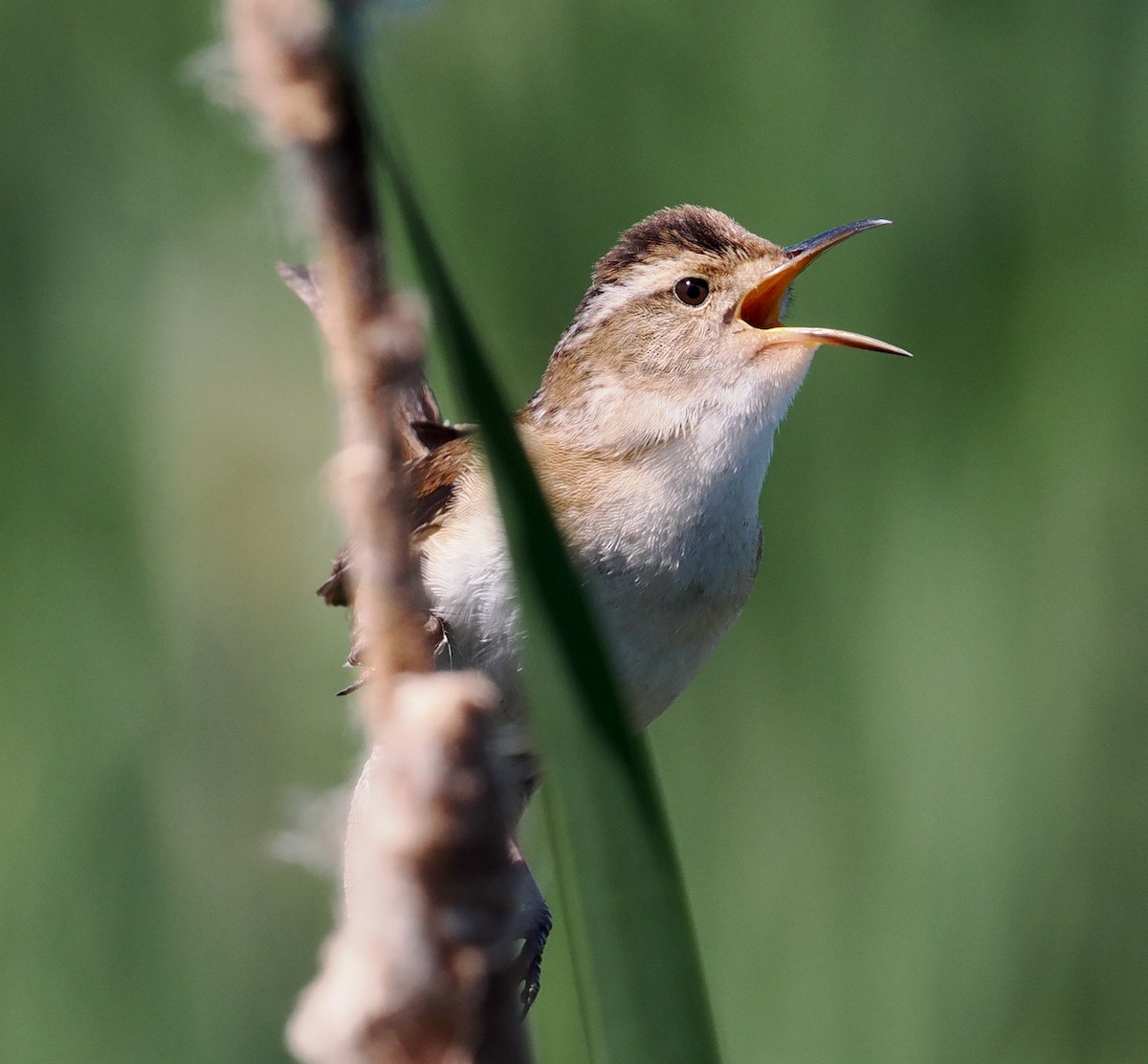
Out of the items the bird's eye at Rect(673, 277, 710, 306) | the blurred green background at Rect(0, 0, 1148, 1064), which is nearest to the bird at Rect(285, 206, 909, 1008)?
the bird's eye at Rect(673, 277, 710, 306)

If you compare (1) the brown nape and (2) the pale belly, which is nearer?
(2) the pale belly

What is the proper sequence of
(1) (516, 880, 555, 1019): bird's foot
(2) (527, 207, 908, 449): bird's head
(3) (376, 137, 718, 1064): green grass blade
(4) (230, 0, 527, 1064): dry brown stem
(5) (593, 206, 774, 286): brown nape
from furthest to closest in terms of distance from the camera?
1. (5) (593, 206, 774, 286): brown nape
2. (2) (527, 207, 908, 449): bird's head
3. (1) (516, 880, 555, 1019): bird's foot
4. (3) (376, 137, 718, 1064): green grass blade
5. (4) (230, 0, 527, 1064): dry brown stem

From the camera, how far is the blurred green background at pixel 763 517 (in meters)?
1.56

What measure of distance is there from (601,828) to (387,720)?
3.6 inches

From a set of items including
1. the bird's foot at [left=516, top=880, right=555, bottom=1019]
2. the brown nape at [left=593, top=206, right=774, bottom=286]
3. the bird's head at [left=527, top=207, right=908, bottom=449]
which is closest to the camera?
the bird's foot at [left=516, top=880, right=555, bottom=1019]

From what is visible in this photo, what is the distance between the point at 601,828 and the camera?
0.51 meters

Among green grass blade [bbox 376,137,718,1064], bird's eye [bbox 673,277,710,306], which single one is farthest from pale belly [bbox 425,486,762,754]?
green grass blade [bbox 376,137,718,1064]

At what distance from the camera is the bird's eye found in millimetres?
1664

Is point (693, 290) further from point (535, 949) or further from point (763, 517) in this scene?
point (535, 949)

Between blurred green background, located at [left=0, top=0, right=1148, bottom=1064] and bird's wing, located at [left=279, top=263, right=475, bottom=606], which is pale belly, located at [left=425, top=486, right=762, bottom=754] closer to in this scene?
bird's wing, located at [left=279, top=263, right=475, bottom=606]

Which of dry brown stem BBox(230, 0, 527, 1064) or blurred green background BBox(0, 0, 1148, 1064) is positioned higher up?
blurred green background BBox(0, 0, 1148, 1064)

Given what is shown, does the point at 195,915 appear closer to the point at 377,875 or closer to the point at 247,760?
the point at 247,760

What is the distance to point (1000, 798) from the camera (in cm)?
158

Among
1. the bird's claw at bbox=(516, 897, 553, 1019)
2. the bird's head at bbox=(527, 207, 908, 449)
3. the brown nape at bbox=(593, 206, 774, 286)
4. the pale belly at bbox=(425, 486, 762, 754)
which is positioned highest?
the brown nape at bbox=(593, 206, 774, 286)
